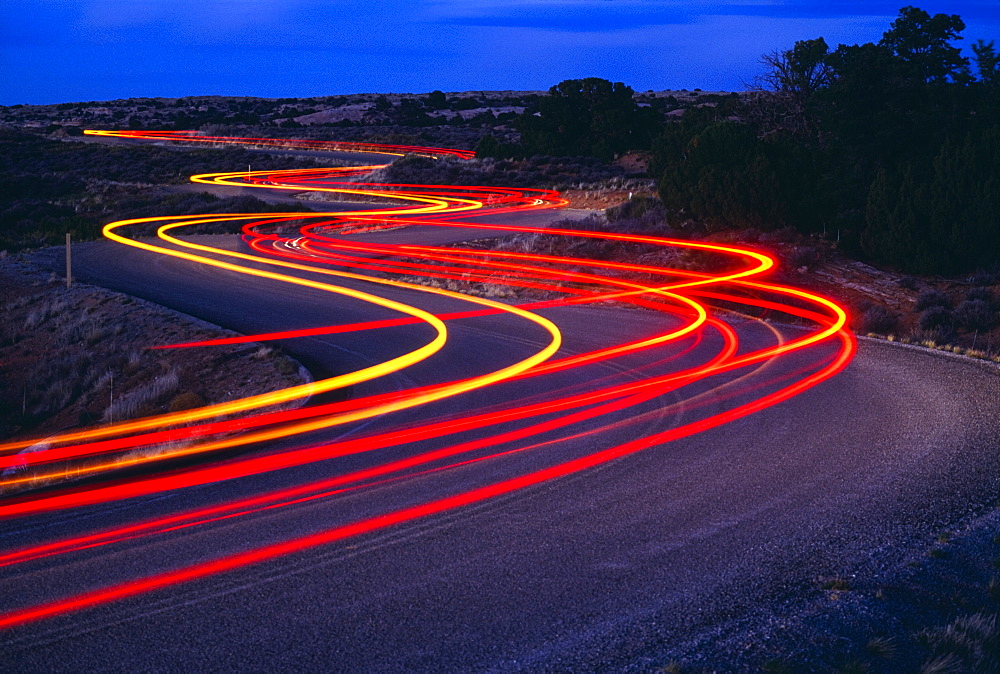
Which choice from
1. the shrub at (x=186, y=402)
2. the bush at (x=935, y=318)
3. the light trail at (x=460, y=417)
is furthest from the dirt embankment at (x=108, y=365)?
the bush at (x=935, y=318)

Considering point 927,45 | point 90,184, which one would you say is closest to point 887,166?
point 927,45

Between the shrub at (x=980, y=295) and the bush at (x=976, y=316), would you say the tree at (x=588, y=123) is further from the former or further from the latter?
the bush at (x=976, y=316)

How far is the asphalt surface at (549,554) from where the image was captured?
574 centimetres

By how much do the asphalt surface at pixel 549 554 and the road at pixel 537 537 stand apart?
0.02m

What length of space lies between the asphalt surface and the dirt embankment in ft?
15.6

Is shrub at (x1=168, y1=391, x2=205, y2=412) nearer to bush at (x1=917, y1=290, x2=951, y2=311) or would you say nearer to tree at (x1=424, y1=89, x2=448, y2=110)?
bush at (x1=917, y1=290, x2=951, y2=311)

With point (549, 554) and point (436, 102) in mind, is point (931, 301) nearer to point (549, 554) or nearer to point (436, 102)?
point (549, 554)

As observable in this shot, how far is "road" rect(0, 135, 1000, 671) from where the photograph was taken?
5.80 m

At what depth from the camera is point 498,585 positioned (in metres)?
6.64

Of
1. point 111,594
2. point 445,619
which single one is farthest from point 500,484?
point 111,594

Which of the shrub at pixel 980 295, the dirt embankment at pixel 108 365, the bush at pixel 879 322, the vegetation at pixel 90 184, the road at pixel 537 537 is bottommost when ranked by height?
the dirt embankment at pixel 108 365

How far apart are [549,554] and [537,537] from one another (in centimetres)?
37

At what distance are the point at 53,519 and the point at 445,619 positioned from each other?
4090 millimetres

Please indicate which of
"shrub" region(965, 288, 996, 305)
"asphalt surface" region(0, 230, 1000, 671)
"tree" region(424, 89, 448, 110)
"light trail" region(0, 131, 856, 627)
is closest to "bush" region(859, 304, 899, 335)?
"light trail" region(0, 131, 856, 627)
